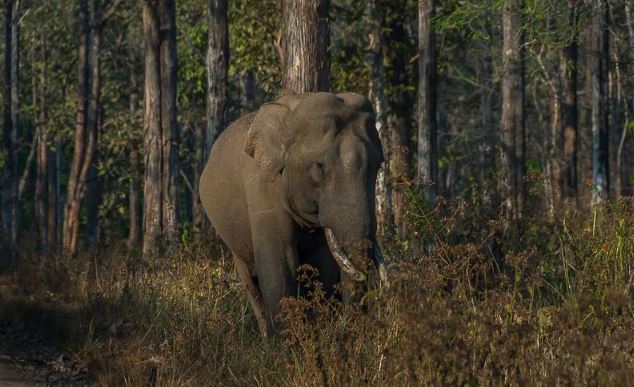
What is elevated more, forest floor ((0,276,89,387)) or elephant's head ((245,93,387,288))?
elephant's head ((245,93,387,288))

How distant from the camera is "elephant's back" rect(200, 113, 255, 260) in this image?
10516 mm

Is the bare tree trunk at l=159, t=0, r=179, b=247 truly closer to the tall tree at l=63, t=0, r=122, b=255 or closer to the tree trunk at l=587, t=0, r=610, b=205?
the tall tree at l=63, t=0, r=122, b=255

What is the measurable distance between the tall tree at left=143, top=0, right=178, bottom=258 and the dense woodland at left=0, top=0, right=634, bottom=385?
0.11 ft

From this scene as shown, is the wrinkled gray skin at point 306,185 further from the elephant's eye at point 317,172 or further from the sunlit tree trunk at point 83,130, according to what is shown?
the sunlit tree trunk at point 83,130

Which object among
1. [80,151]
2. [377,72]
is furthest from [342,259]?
[80,151]

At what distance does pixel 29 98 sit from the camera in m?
48.8

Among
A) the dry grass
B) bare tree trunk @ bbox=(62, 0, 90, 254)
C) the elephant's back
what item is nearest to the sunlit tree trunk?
bare tree trunk @ bbox=(62, 0, 90, 254)

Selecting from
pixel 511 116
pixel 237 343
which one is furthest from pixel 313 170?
pixel 511 116

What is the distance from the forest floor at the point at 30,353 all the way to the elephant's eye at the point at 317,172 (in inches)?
93.2

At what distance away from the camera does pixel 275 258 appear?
31.2ft

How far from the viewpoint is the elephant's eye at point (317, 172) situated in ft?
29.9

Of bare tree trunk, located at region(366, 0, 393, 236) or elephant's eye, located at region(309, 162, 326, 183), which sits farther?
bare tree trunk, located at region(366, 0, 393, 236)

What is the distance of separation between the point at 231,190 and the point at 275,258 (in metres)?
1.35

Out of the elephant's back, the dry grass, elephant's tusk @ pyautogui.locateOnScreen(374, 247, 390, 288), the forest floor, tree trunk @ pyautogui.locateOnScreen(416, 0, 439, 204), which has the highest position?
tree trunk @ pyautogui.locateOnScreen(416, 0, 439, 204)
